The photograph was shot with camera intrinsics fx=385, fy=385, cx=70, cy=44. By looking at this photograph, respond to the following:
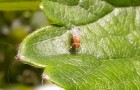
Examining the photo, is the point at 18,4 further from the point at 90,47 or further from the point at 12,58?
the point at 12,58

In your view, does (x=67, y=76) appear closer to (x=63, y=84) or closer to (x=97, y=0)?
(x=63, y=84)

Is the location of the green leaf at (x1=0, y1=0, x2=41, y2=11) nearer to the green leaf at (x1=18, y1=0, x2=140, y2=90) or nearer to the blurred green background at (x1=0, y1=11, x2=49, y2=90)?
the green leaf at (x1=18, y1=0, x2=140, y2=90)

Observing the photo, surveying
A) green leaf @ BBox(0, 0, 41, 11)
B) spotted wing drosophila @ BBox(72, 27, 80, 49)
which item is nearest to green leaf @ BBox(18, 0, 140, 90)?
spotted wing drosophila @ BBox(72, 27, 80, 49)

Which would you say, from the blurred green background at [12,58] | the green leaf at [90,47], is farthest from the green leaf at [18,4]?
the blurred green background at [12,58]


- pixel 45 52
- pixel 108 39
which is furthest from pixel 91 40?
pixel 45 52

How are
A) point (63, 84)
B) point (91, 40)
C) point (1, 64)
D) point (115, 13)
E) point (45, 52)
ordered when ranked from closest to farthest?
1. point (63, 84)
2. point (45, 52)
3. point (91, 40)
4. point (115, 13)
5. point (1, 64)

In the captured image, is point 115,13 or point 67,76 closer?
point 67,76

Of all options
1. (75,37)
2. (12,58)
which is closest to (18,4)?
(75,37)

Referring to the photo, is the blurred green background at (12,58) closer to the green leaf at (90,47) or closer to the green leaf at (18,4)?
the green leaf at (18,4)
